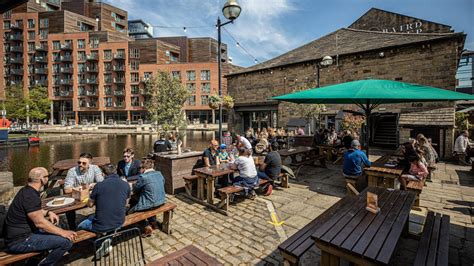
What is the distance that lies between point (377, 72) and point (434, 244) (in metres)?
13.0

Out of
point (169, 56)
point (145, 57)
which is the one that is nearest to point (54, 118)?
point (145, 57)

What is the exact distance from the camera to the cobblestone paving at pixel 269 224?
129 inches

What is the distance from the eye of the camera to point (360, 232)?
2383mm

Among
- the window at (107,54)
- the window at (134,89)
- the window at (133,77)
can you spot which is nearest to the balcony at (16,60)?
the window at (107,54)

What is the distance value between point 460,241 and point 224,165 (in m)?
4.56

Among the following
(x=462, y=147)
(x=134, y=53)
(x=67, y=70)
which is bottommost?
(x=462, y=147)

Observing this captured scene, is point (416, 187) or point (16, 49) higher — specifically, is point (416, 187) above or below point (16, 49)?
below

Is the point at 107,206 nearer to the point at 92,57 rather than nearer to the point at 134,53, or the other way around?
the point at 134,53

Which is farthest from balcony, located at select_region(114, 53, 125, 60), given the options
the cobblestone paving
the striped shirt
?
the striped shirt

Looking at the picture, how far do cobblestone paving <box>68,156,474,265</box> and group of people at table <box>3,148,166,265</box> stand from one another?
1.80 feet

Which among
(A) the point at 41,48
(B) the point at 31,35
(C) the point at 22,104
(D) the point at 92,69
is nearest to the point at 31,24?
(B) the point at 31,35

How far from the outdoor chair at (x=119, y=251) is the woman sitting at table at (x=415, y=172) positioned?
5.65 metres

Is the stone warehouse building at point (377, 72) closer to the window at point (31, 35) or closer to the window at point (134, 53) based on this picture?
the window at point (134, 53)

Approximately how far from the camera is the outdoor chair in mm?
3111
